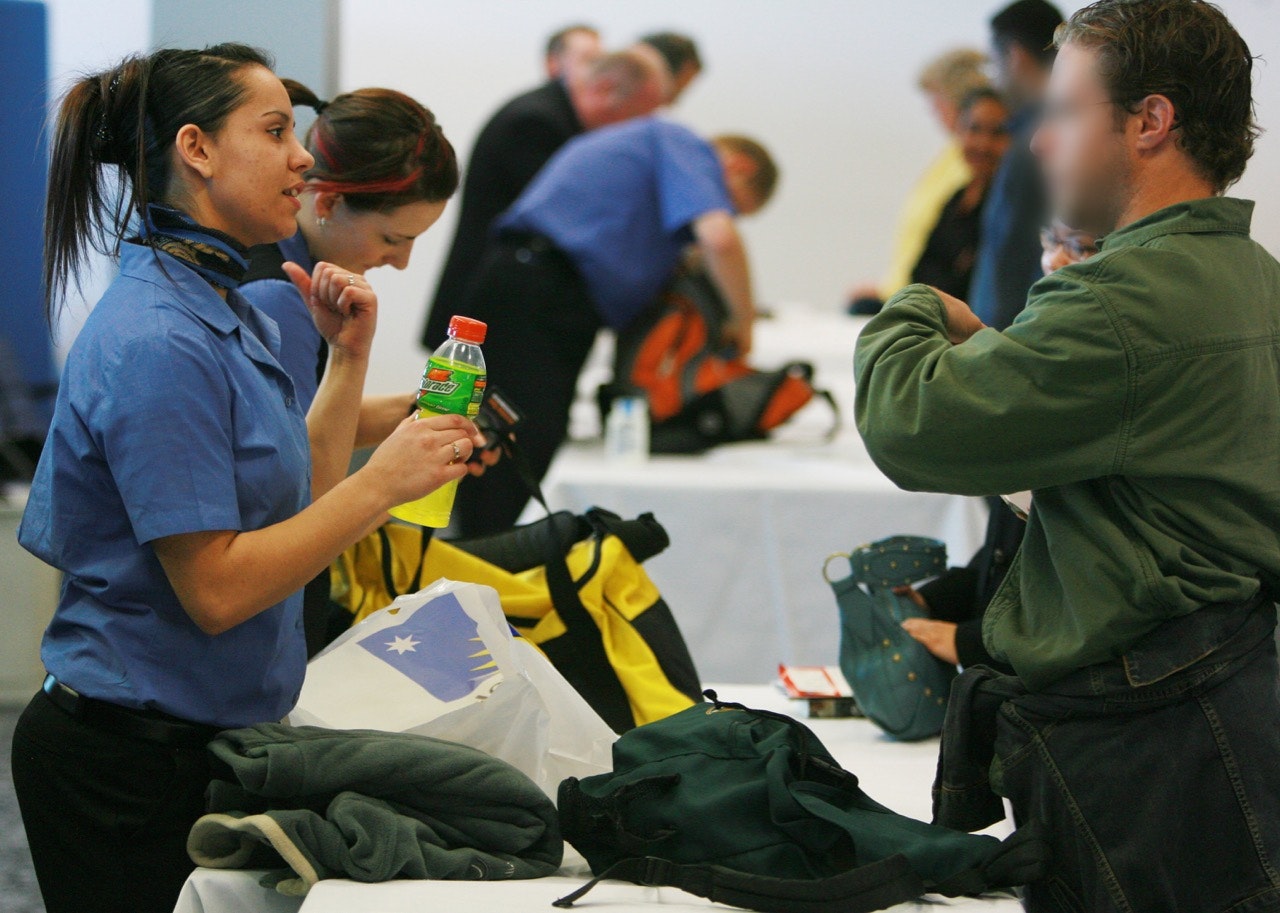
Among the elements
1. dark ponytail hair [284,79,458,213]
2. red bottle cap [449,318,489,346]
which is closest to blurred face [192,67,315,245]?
red bottle cap [449,318,489,346]

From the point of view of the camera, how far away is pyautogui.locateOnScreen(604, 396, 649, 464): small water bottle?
11.9 ft

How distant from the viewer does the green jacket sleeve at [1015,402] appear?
1.16 m

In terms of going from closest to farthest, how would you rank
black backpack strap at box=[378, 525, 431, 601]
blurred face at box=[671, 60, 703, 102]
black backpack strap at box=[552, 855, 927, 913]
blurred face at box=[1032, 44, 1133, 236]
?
black backpack strap at box=[552, 855, 927, 913] → blurred face at box=[1032, 44, 1133, 236] → black backpack strap at box=[378, 525, 431, 601] → blurred face at box=[671, 60, 703, 102]

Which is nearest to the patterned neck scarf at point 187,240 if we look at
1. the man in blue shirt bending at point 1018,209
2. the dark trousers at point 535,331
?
the man in blue shirt bending at point 1018,209

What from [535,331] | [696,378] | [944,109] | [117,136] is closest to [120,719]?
[117,136]

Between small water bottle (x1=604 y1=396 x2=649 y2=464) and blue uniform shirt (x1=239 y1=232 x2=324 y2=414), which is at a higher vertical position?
blue uniform shirt (x1=239 y1=232 x2=324 y2=414)

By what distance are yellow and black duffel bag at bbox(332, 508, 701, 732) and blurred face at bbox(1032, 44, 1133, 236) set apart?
0.88m

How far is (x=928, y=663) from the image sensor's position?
74.5 inches

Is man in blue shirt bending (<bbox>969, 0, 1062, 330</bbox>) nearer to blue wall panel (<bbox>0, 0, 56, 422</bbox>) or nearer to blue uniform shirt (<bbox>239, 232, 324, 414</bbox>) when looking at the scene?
blue uniform shirt (<bbox>239, 232, 324, 414</bbox>)

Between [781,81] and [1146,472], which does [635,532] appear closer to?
[1146,472]

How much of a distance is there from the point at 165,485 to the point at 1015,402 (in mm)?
781

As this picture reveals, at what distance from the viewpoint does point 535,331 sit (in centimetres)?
353

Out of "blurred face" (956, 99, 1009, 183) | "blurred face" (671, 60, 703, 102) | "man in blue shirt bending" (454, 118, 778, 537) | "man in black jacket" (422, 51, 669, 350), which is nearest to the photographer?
"man in blue shirt bending" (454, 118, 778, 537)

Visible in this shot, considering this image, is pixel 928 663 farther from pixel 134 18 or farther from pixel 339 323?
pixel 134 18
